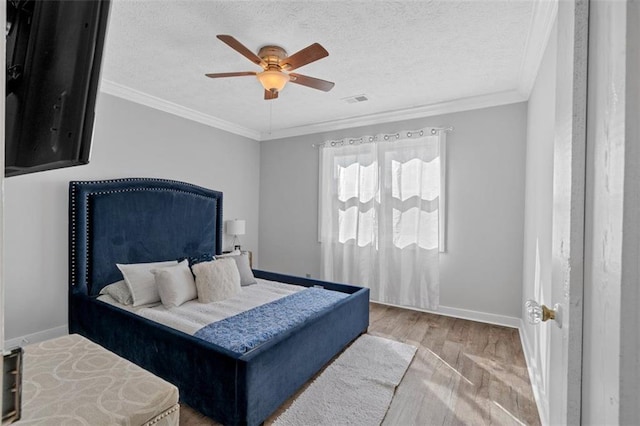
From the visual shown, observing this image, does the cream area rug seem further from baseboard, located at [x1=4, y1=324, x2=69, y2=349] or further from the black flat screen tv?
baseboard, located at [x1=4, y1=324, x2=69, y2=349]

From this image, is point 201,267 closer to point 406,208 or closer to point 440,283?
point 406,208

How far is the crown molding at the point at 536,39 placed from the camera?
1873 mm

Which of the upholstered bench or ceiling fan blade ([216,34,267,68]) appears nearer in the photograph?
the upholstered bench

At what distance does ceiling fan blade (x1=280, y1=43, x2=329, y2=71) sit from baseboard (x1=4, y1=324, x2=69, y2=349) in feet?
10.3

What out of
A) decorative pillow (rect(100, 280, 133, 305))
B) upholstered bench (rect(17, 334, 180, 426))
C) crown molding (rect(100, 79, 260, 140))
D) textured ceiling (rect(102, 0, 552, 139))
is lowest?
decorative pillow (rect(100, 280, 133, 305))

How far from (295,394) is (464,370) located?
1381mm

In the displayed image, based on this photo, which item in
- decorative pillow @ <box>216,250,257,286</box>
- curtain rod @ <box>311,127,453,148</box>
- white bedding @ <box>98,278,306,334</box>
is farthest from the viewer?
curtain rod @ <box>311,127,453,148</box>

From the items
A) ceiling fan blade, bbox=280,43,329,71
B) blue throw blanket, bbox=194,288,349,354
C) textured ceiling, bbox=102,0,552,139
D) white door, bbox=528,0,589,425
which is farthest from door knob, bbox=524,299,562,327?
A: textured ceiling, bbox=102,0,552,139

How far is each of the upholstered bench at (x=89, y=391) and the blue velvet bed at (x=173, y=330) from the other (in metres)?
0.72

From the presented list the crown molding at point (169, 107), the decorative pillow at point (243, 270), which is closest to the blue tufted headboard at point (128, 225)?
the decorative pillow at point (243, 270)

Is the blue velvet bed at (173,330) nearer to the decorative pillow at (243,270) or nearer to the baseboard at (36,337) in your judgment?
the baseboard at (36,337)

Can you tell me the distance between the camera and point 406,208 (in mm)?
3895

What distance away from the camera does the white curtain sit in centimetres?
375

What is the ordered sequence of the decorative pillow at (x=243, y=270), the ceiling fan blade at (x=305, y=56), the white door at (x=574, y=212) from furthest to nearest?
the decorative pillow at (x=243, y=270)
the ceiling fan blade at (x=305, y=56)
the white door at (x=574, y=212)
